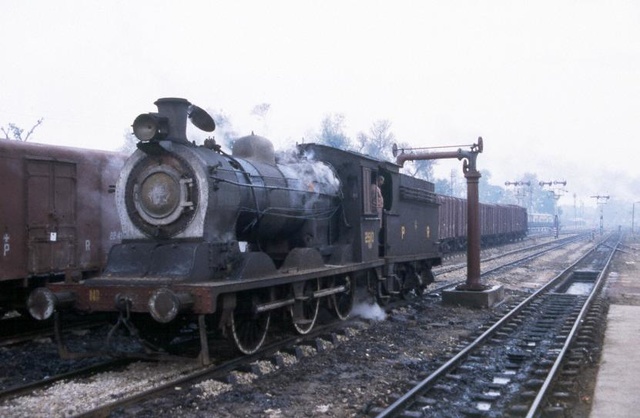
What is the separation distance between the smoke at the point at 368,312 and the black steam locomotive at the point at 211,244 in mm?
973

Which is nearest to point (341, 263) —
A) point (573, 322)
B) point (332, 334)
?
point (332, 334)

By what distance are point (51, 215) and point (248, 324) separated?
14.3 ft

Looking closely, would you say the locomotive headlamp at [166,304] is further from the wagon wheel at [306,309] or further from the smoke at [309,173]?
the smoke at [309,173]

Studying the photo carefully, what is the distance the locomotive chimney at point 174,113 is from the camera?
24.8 ft

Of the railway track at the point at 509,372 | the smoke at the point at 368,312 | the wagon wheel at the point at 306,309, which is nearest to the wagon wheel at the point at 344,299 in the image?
the smoke at the point at 368,312

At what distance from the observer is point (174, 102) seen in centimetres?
756

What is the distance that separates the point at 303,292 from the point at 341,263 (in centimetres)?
145

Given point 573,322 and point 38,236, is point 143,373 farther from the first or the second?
point 573,322

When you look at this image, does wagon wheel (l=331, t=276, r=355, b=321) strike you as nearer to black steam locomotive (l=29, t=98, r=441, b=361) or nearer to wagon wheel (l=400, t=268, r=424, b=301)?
black steam locomotive (l=29, t=98, r=441, b=361)

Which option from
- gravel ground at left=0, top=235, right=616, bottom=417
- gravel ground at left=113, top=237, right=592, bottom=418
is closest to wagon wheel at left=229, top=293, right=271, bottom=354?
gravel ground at left=0, top=235, right=616, bottom=417

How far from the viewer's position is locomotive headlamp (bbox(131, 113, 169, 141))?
736 cm

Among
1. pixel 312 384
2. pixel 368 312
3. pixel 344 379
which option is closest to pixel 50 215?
pixel 368 312

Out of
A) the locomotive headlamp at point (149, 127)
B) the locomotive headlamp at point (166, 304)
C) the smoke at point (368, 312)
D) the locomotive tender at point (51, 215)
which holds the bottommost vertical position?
the smoke at point (368, 312)

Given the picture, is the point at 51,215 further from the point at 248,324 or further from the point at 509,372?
the point at 509,372
